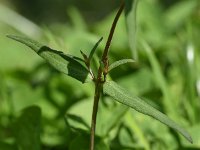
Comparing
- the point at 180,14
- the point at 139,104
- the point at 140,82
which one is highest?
the point at 180,14

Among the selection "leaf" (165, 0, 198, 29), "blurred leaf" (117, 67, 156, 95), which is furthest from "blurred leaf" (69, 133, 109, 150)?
"leaf" (165, 0, 198, 29)

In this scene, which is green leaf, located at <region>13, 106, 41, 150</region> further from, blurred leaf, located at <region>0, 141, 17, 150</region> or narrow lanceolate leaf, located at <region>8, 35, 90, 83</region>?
narrow lanceolate leaf, located at <region>8, 35, 90, 83</region>

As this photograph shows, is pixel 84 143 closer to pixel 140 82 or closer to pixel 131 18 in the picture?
pixel 131 18

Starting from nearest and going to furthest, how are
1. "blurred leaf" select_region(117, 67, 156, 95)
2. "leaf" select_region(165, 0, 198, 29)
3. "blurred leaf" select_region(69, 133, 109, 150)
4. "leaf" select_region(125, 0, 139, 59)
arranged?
"leaf" select_region(125, 0, 139, 59)
"blurred leaf" select_region(69, 133, 109, 150)
"blurred leaf" select_region(117, 67, 156, 95)
"leaf" select_region(165, 0, 198, 29)

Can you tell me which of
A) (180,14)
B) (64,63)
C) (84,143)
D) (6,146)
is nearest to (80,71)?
(64,63)

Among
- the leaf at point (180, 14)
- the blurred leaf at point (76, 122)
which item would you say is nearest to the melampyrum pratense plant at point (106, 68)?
the blurred leaf at point (76, 122)

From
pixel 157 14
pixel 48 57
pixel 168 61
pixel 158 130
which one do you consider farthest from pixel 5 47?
pixel 48 57

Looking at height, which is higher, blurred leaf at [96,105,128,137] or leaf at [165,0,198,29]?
leaf at [165,0,198,29]
